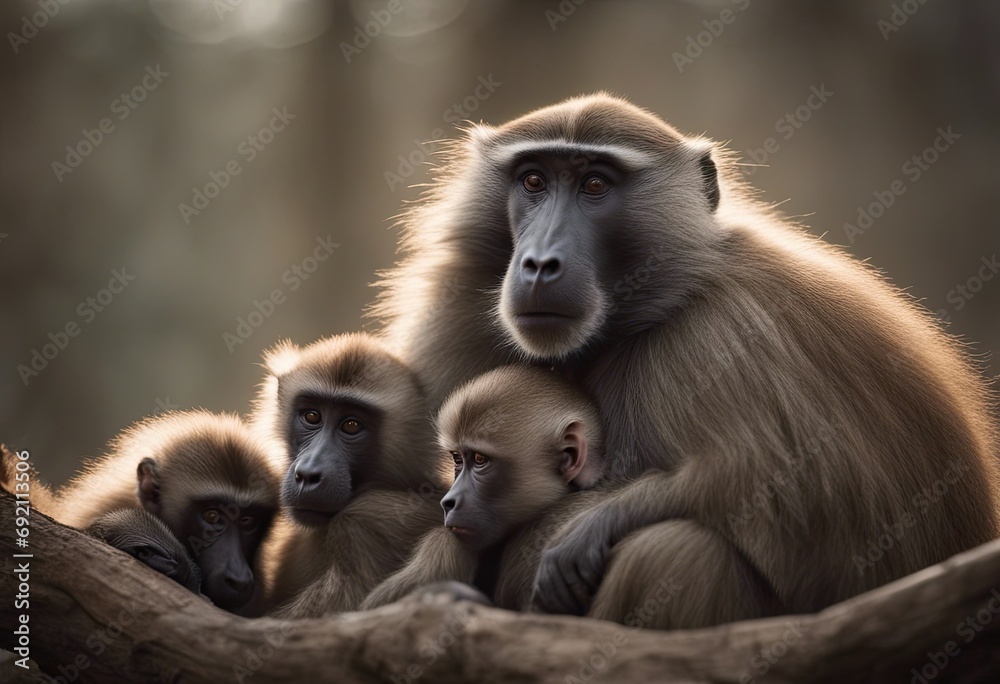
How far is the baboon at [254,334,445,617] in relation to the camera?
176 inches

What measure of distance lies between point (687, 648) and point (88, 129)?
1149 centimetres

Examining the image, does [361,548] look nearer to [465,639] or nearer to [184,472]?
[184,472]

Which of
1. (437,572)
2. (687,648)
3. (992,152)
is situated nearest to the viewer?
(687,648)

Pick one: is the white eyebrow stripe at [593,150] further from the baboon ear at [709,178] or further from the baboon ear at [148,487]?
the baboon ear at [148,487]

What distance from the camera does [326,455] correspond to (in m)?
4.72

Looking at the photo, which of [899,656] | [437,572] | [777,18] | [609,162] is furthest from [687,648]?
[777,18]

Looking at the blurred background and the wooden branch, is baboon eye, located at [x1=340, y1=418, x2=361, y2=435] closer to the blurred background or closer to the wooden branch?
the wooden branch

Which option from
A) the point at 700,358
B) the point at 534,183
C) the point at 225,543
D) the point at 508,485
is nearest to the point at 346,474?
the point at 225,543

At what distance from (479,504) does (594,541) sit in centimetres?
61

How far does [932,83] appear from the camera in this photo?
41.4ft

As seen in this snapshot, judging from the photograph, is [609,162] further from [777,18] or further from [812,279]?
[777,18]

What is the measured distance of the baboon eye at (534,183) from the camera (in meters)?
4.64

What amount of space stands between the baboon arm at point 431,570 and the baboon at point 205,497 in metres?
0.78

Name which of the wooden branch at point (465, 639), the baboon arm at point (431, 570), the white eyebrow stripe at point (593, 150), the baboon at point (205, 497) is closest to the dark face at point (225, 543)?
the baboon at point (205, 497)
